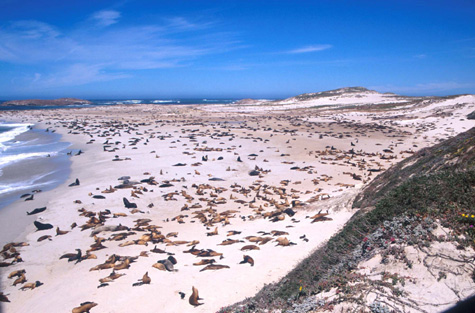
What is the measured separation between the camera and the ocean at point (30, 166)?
458 inches

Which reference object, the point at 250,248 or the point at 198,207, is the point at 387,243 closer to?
the point at 250,248

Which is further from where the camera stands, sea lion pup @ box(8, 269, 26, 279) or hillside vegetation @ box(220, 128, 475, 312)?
sea lion pup @ box(8, 269, 26, 279)

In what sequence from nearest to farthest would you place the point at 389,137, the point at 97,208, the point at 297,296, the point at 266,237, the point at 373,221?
the point at 297,296, the point at 373,221, the point at 266,237, the point at 97,208, the point at 389,137

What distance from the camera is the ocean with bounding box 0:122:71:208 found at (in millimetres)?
11625

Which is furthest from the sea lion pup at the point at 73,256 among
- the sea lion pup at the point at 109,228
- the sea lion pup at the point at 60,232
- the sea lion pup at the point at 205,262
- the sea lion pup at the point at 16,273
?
the sea lion pup at the point at 205,262

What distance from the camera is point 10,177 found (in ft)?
44.1

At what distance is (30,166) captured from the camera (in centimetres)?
1540

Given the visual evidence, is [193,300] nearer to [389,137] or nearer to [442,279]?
[442,279]

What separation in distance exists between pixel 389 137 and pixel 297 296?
72.1 ft

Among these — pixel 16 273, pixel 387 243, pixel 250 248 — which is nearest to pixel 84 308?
pixel 16 273

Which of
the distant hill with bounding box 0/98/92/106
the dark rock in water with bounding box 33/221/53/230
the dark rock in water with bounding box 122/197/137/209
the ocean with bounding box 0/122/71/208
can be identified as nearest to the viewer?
the dark rock in water with bounding box 33/221/53/230

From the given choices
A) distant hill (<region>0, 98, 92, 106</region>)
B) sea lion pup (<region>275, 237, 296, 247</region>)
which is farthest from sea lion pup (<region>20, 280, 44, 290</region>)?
distant hill (<region>0, 98, 92, 106</region>)

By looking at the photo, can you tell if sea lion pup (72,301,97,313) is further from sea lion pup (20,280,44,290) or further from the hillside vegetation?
the hillside vegetation

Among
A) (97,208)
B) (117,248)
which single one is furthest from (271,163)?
(117,248)
